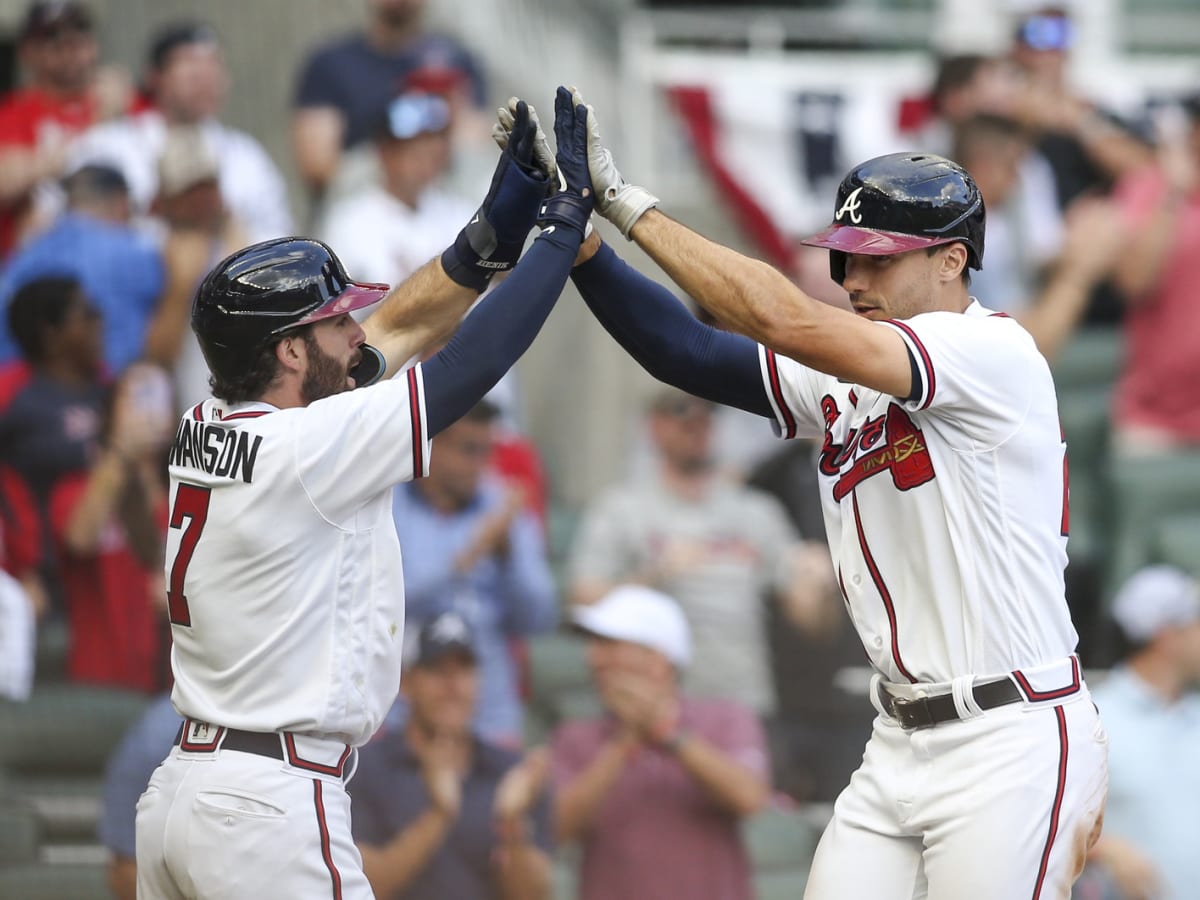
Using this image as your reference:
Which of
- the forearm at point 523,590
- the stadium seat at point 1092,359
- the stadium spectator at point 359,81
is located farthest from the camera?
the stadium seat at point 1092,359

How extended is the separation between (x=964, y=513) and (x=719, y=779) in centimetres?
229

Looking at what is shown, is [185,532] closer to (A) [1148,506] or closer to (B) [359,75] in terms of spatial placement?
(B) [359,75]

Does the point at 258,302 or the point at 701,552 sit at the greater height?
the point at 258,302

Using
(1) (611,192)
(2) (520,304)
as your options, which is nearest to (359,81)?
(1) (611,192)

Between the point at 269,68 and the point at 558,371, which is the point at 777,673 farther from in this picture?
the point at 269,68

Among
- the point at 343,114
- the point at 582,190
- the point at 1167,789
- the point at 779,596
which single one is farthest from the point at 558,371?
the point at 582,190

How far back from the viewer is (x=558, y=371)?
25.2ft

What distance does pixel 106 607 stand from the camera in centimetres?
608

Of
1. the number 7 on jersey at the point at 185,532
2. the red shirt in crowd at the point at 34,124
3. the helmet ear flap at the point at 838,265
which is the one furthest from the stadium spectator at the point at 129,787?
the helmet ear flap at the point at 838,265

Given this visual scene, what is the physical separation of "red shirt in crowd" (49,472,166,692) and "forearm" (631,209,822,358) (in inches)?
126

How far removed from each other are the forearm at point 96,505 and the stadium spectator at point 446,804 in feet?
4.47

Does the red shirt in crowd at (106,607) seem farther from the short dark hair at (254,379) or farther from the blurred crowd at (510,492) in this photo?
the short dark hair at (254,379)

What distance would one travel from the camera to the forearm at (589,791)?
5281 millimetres

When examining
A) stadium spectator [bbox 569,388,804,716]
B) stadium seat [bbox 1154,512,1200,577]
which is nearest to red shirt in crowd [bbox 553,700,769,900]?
stadium spectator [bbox 569,388,804,716]
